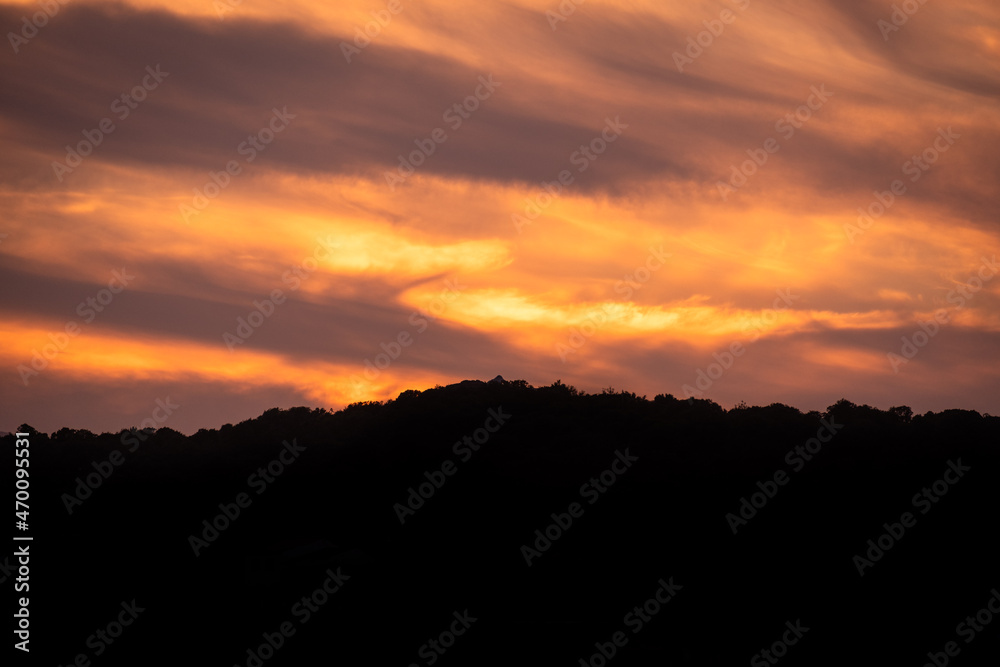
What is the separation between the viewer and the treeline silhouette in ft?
146

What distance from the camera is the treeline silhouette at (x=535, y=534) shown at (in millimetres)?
44375

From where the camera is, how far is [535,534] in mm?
58844

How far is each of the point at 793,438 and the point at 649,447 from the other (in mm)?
11080

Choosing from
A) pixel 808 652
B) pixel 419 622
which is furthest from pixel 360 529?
pixel 808 652

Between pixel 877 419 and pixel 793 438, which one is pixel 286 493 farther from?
pixel 877 419

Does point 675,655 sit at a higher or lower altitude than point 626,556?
higher

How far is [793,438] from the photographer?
69.4 m

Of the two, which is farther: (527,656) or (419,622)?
(419,622)

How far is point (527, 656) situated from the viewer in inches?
1629

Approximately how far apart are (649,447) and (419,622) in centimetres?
2923

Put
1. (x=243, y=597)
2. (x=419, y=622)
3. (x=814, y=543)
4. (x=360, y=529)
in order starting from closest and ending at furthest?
(x=419, y=622) < (x=243, y=597) < (x=814, y=543) < (x=360, y=529)

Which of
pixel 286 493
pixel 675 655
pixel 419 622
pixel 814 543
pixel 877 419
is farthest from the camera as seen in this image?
pixel 877 419

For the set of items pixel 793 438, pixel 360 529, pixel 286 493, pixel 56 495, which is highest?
pixel 793 438

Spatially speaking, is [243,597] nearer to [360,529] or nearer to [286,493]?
[360,529]
